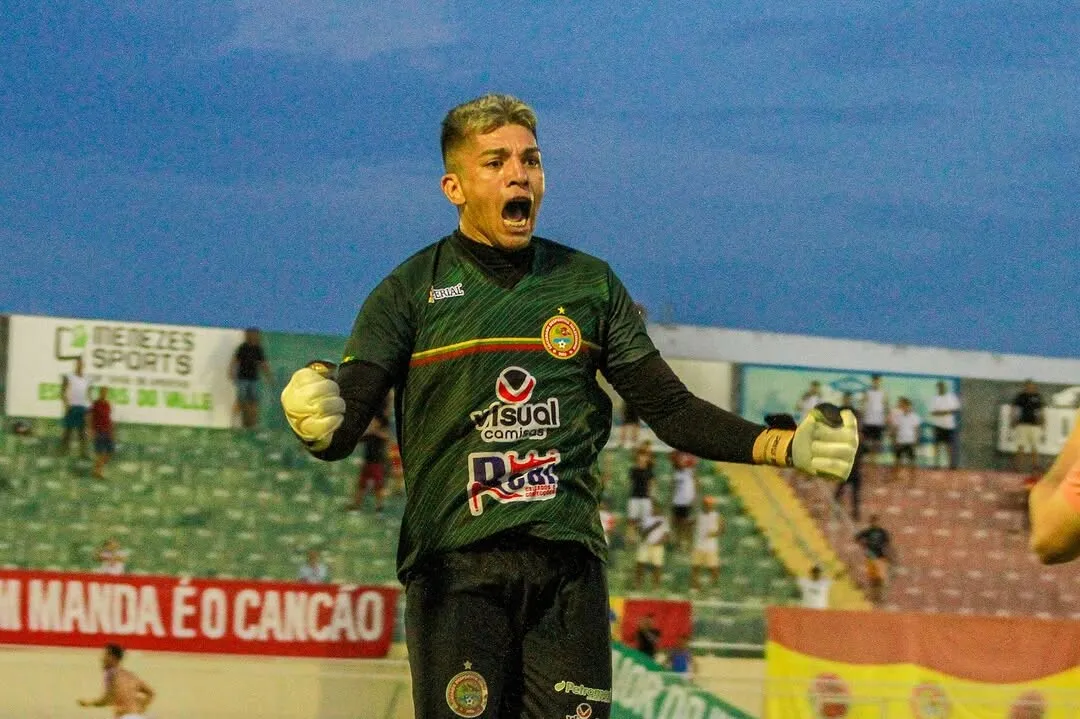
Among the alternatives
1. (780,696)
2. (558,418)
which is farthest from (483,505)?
(780,696)

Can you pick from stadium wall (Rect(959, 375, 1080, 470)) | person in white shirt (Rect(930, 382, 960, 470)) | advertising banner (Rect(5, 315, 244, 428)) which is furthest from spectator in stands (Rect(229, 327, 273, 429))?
stadium wall (Rect(959, 375, 1080, 470))

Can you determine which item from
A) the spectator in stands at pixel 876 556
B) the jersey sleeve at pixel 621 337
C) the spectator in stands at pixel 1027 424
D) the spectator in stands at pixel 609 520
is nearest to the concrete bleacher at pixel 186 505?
the spectator in stands at pixel 609 520

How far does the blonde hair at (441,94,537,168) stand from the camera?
14.4ft

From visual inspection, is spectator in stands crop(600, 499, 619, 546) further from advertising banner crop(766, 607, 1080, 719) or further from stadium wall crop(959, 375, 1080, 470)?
stadium wall crop(959, 375, 1080, 470)

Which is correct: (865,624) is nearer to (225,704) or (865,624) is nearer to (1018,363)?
(225,704)

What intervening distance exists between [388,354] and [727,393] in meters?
18.1

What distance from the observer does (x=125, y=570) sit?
17.8m

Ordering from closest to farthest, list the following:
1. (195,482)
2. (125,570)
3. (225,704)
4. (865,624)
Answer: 1. (225,704)
2. (865,624)
3. (125,570)
4. (195,482)

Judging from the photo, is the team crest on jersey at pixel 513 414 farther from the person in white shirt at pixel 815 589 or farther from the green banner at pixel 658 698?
the person in white shirt at pixel 815 589

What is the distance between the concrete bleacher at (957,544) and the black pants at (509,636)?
50.7 ft

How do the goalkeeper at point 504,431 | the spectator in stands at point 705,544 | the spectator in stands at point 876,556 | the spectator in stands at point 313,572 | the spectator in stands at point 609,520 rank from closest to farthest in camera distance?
the goalkeeper at point 504,431
the spectator in stands at point 313,572
the spectator in stands at point 609,520
the spectator in stands at point 705,544
the spectator in stands at point 876,556

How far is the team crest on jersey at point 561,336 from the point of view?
170 inches

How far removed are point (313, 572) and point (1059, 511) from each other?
15.2 meters

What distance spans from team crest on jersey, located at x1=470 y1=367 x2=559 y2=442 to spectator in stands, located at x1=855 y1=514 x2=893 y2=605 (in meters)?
15.2
